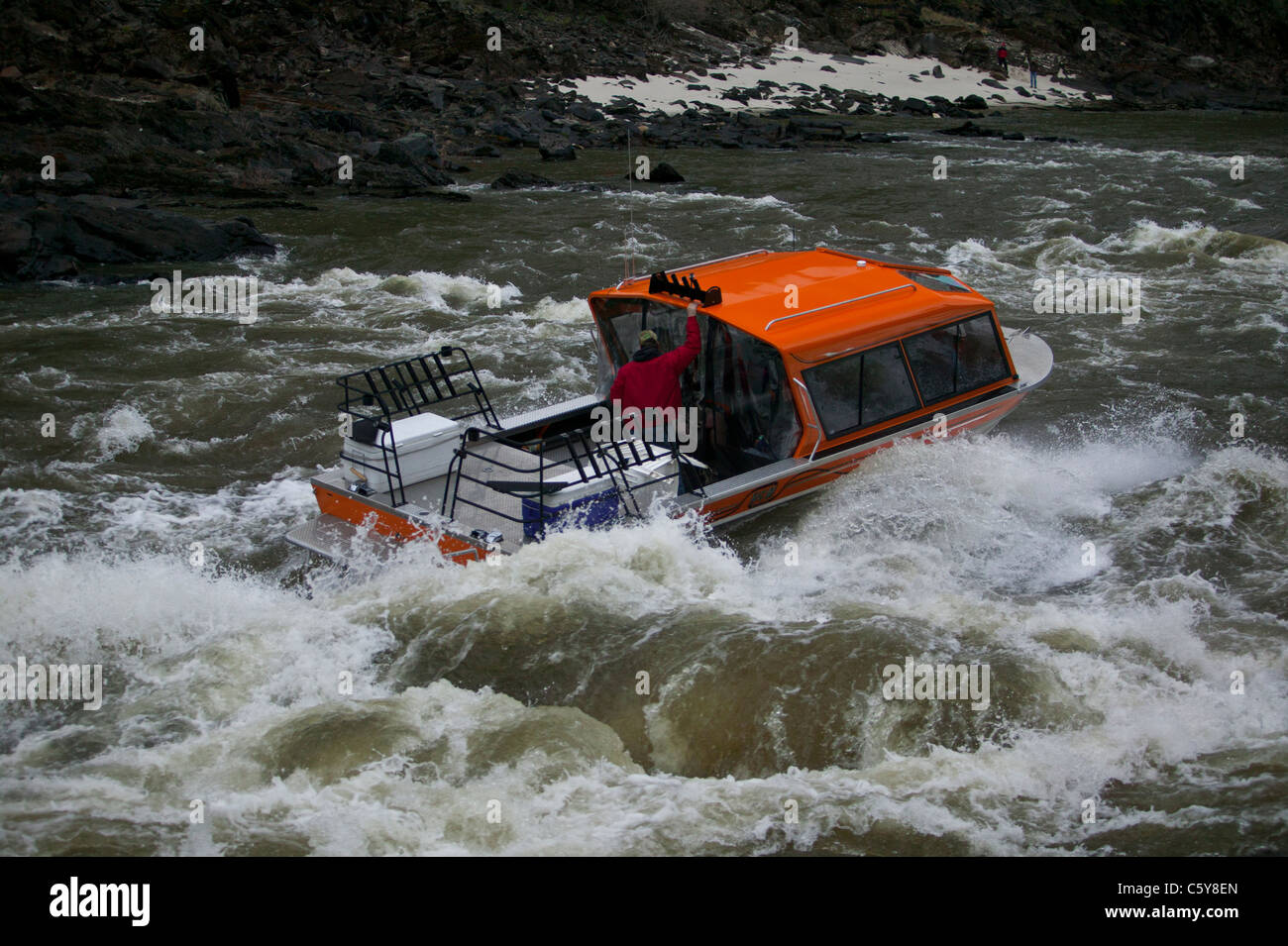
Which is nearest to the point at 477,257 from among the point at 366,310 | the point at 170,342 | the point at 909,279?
the point at 366,310

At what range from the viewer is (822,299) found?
1089cm

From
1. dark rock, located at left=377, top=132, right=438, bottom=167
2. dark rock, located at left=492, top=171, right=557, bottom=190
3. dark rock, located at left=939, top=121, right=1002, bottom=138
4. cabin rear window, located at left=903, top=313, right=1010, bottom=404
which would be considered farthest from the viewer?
dark rock, located at left=939, top=121, right=1002, bottom=138

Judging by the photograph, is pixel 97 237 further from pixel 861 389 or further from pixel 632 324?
pixel 861 389

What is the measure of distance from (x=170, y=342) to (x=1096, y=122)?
128 feet

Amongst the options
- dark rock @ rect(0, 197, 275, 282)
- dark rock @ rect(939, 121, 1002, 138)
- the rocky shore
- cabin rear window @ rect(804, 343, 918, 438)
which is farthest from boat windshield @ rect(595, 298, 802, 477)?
dark rock @ rect(939, 121, 1002, 138)

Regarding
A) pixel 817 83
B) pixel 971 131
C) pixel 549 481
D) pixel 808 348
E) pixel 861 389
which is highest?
pixel 817 83

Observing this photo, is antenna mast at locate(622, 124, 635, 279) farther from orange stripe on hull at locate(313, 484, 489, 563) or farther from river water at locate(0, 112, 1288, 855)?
orange stripe on hull at locate(313, 484, 489, 563)

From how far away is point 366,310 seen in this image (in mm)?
19172

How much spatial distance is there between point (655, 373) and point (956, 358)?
2.92 metres

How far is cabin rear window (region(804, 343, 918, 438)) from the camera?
10.4 metres

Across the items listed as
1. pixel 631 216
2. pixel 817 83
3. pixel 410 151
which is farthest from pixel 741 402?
pixel 817 83

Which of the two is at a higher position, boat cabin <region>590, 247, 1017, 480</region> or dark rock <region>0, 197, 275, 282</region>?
dark rock <region>0, 197, 275, 282</region>

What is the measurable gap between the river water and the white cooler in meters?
0.84

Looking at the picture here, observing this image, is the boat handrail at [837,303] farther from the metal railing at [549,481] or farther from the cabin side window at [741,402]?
the metal railing at [549,481]
